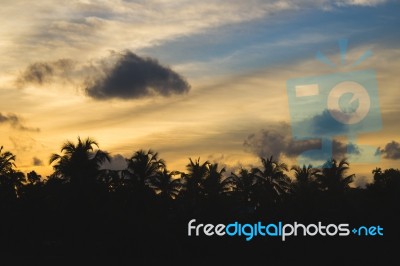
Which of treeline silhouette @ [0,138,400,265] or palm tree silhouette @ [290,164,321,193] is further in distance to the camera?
palm tree silhouette @ [290,164,321,193]

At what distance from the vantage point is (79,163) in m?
41.8

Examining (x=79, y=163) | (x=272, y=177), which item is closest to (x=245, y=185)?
(x=272, y=177)

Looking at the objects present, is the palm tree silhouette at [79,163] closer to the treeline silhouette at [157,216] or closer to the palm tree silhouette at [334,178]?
the treeline silhouette at [157,216]

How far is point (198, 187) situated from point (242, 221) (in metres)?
8.52

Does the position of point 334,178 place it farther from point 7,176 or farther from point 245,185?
point 7,176

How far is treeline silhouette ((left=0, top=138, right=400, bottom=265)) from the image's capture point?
38312 millimetres

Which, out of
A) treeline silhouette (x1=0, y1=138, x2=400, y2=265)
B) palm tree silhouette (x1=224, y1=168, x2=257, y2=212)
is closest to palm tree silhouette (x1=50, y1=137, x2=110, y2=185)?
treeline silhouette (x1=0, y1=138, x2=400, y2=265)

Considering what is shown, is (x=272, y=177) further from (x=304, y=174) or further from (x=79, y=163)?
(x=79, y=163)

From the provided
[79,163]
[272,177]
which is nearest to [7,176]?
[79,163]

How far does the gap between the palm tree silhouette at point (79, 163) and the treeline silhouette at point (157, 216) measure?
0.08 meters

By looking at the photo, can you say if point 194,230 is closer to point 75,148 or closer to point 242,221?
point 242,221

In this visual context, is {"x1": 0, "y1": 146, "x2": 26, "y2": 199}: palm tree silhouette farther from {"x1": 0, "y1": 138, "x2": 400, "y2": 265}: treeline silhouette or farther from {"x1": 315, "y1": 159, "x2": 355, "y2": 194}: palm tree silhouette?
{"x1": 315, "y1": 159, "x2": 355, "y2": 194}: palm tree silhouette

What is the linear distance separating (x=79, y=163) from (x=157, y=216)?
7.61 m

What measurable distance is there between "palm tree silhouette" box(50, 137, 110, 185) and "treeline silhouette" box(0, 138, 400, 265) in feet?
0.26
